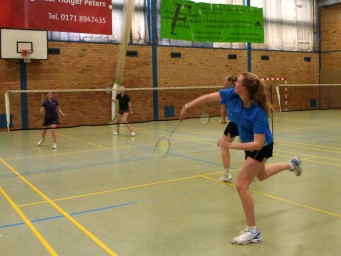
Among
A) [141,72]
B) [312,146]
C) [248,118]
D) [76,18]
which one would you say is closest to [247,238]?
[248,118]

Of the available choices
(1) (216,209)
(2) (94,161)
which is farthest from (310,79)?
(1) (216,209)

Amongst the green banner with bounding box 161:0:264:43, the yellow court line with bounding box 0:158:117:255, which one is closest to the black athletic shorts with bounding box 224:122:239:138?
the yellow court line with bounding box 0:158:117:255

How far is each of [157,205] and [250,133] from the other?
199 centimetres

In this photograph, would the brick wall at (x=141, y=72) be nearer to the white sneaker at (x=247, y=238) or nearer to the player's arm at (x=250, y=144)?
the white sneaker at (x=247, y=238)

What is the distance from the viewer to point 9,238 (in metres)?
4.38

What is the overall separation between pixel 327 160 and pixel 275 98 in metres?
16.7

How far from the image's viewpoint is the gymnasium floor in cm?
412

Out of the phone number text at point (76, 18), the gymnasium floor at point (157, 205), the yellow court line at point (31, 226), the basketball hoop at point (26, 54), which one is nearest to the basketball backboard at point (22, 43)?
the basketball hoop at point (26, 54)

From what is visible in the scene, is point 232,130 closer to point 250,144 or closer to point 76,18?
point 250,144

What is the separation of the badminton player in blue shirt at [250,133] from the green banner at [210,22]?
53.3 feet

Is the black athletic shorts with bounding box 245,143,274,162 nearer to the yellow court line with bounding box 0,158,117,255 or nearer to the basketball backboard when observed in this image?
the yellow court line with bounding box 0,158,117,255

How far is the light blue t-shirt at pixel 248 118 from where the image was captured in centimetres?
391

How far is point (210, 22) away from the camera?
21.1 m

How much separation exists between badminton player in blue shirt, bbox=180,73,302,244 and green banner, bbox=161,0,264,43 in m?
16.2
